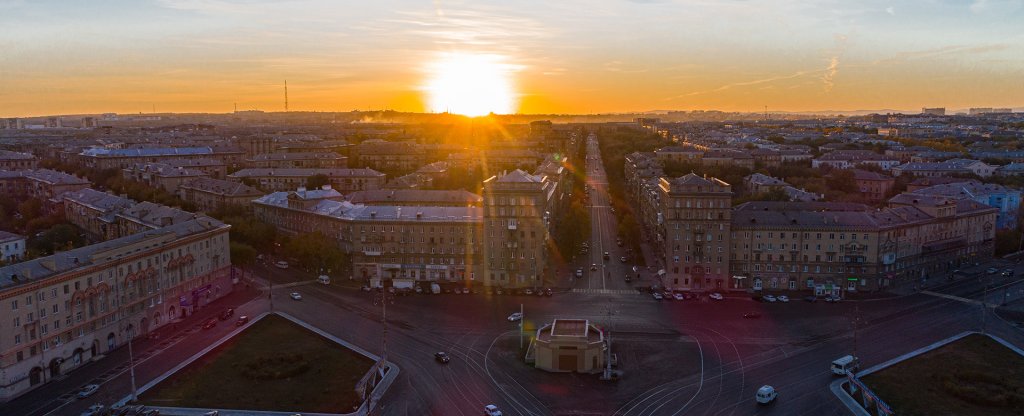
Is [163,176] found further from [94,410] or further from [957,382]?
[957,382]

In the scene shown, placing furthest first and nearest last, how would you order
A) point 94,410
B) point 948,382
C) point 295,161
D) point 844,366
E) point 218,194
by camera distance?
point 295,161
point 218,194
point 844,366
point 948,382
point 94,410

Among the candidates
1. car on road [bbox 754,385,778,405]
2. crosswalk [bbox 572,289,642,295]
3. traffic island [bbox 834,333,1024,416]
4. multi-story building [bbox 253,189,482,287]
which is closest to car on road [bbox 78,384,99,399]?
multi-story building [bbox 253,189,482,287]

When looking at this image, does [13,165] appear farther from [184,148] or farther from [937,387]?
[937,387]

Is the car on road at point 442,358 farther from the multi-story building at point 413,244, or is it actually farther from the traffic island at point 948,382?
the traffic island at point 948,382

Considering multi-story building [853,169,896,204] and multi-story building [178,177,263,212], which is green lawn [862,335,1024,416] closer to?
multi-story building [853,169,896,204]

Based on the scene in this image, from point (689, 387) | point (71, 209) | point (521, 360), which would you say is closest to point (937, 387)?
point (689, 387)

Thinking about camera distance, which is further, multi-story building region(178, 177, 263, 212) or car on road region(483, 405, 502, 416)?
multi-story building region(178, 177, 263, 212)

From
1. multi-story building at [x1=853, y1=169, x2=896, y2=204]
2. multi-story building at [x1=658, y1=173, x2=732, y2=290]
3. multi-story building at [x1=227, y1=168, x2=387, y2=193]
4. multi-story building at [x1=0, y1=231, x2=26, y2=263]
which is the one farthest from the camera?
multi-story building at [x1=227, y1=168, x2=387, y2=193]

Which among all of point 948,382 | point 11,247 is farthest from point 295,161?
point 948,382
